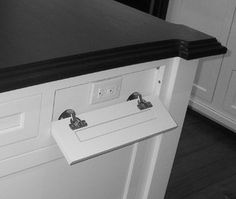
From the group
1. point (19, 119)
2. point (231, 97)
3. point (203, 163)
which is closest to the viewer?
point (19, 119)

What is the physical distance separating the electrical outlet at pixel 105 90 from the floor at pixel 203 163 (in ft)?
3.43

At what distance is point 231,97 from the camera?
2365 millimetres

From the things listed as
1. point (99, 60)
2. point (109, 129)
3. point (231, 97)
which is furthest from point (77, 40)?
point (231, 97)

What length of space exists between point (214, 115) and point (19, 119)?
177 cm

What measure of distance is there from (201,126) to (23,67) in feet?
6.27

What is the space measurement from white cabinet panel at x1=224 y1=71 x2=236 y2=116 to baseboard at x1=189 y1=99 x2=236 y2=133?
0.05m

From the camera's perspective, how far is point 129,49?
3.10ft

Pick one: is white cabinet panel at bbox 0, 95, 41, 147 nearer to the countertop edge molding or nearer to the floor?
the countertop edge molding

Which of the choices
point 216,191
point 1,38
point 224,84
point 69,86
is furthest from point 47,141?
point 224,84

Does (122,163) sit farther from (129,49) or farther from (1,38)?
(1,38)

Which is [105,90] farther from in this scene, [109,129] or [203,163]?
[203,163]

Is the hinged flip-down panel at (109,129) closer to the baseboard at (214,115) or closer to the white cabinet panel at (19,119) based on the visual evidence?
the white cabinet panel at (19,119)

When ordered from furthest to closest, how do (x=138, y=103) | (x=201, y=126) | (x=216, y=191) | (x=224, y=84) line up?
(x=201, y=126)
(x=224, y=84)
(x=216, y=191)
(x=138, y=103)

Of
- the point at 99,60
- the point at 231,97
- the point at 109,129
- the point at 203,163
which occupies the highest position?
the point at 99,60
